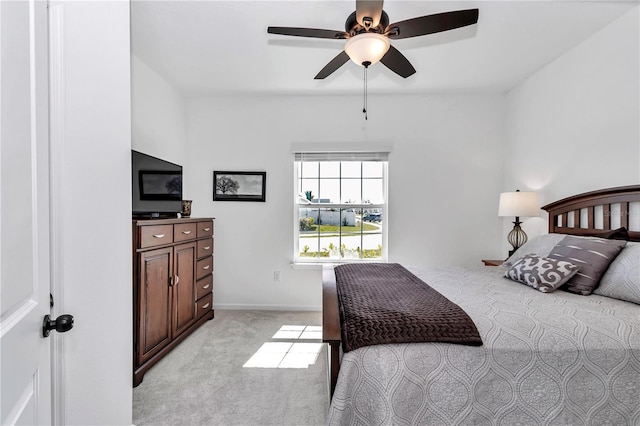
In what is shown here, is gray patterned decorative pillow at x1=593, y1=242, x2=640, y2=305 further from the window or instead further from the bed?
the window

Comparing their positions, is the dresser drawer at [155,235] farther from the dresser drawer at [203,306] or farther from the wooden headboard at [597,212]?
the wooden headboard at [597,212]

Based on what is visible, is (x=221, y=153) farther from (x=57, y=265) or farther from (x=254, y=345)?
(x=57, y=265)

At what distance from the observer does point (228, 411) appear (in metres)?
1.85

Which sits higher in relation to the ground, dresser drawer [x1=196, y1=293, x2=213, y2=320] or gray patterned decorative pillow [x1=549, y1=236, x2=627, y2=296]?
gray patterned decorative pillow [x1=549, y1=236, x2=627, y2=296]

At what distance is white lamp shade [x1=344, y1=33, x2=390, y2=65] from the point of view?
5.39ft

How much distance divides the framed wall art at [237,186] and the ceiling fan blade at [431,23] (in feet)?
7.73

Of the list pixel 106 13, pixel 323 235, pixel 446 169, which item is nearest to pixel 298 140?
pixel 323 235

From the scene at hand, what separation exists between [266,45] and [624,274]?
288 cm

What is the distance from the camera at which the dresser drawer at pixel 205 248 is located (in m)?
3.10

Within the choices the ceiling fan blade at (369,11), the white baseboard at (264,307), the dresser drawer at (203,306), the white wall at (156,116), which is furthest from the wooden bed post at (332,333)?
the white wall at (156,116)

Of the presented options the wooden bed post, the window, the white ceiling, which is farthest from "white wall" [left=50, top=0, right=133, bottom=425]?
the window

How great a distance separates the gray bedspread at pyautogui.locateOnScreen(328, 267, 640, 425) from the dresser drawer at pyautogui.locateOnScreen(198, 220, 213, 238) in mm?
2292

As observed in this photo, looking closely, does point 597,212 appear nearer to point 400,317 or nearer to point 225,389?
point 400,317

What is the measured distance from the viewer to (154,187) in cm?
264
